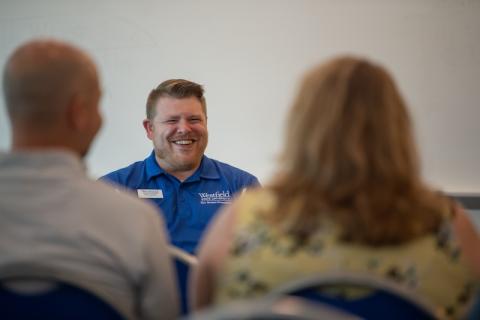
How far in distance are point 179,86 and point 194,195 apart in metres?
0.52

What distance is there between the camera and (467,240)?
3.63ft

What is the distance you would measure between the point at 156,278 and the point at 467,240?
2.11 ft

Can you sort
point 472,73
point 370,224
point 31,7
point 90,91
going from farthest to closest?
1. point 31,7
2. point 472,73
3. point 90,91
4. point 370,224

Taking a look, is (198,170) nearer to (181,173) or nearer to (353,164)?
(181,173)

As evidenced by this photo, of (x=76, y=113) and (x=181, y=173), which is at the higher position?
(x=76, y=113)

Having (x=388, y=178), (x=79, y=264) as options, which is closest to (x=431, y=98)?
(x=388, y=178)

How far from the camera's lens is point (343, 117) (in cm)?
106

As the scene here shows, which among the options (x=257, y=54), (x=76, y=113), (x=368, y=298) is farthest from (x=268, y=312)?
(x=257, y=54)

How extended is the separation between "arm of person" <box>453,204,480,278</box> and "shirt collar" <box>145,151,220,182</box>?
4.85 feet

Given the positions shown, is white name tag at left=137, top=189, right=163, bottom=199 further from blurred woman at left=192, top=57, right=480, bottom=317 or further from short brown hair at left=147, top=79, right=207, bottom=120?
blurred woman at left=192, top=57, right=480, bottom=317

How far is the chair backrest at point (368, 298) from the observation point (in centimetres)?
92

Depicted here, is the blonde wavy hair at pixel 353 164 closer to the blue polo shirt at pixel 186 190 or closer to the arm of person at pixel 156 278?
the arm of person at pixel 156 278

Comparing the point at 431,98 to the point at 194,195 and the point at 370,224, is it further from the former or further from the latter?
the point at 370,224

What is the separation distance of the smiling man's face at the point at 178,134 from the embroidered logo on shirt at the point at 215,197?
0.14 metres
